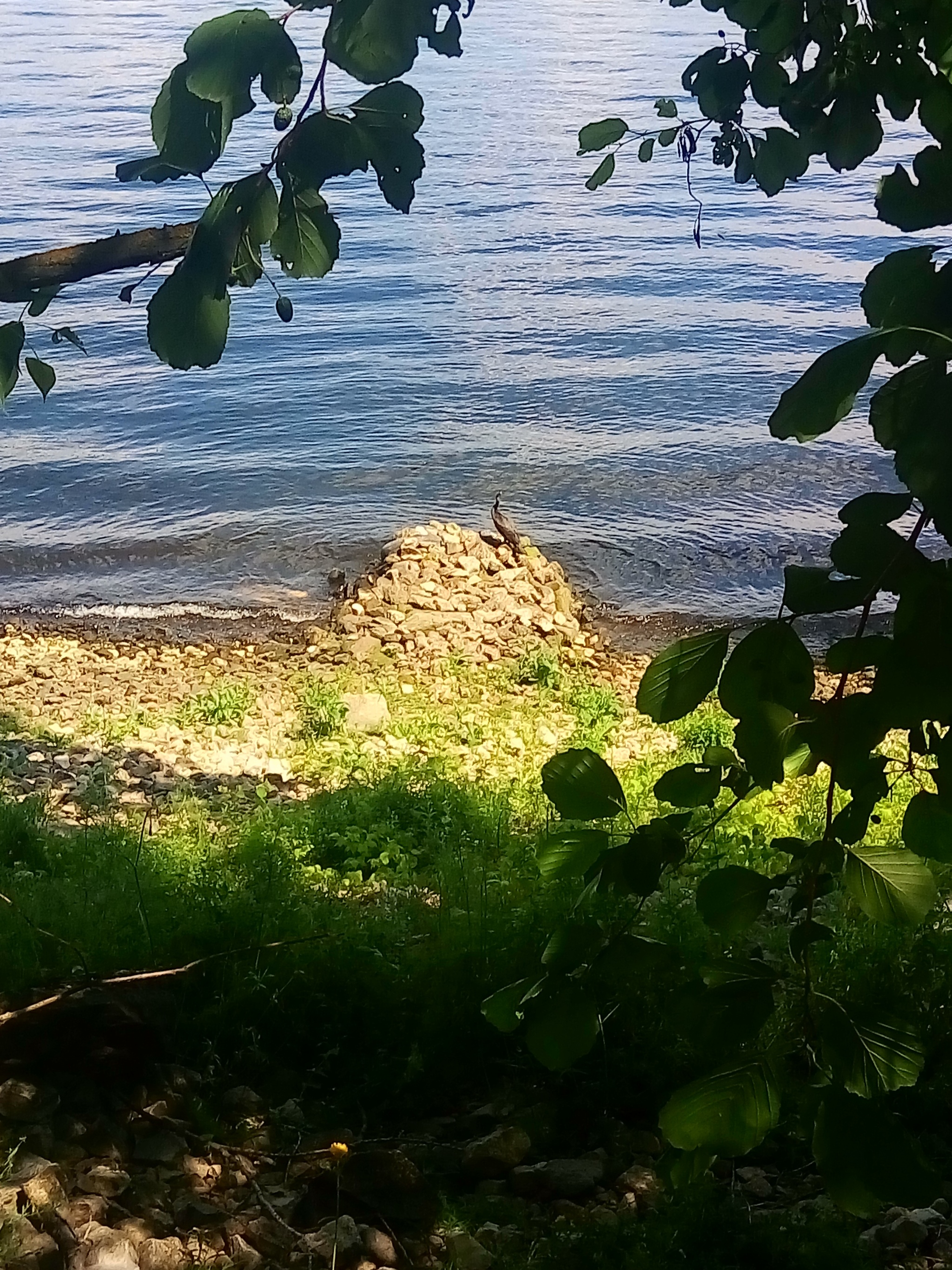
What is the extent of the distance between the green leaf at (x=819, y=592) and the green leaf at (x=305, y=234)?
63cm

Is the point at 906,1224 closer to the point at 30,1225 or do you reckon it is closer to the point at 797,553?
the point at 30,1225

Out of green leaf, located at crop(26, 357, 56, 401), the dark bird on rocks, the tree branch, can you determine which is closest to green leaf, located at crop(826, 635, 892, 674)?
the tree branch

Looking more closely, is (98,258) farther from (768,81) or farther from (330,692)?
(330,692)

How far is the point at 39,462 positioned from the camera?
11203mm

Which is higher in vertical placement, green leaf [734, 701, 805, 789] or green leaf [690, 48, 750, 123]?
green leaf [690, 48, 750, 123]

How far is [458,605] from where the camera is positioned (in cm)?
737

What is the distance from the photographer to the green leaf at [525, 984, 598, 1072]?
108 centimetres

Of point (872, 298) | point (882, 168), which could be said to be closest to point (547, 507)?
point (872, 298)

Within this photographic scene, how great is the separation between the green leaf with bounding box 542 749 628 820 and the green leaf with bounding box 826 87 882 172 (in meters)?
1.20

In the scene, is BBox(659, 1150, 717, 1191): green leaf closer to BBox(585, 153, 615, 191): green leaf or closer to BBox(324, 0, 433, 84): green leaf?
BBox(324, 0, 433, 84): green leaf

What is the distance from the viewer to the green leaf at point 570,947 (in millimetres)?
1154

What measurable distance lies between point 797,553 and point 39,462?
22.1 ft

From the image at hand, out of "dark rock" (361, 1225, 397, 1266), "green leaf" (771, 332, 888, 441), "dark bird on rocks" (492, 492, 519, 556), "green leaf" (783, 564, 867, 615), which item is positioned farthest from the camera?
"dark bird on rocks" (492, 492, 519, 556)

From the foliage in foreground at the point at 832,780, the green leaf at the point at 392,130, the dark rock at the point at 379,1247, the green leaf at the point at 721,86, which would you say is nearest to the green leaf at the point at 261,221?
the green leaf at the point at 392,130
